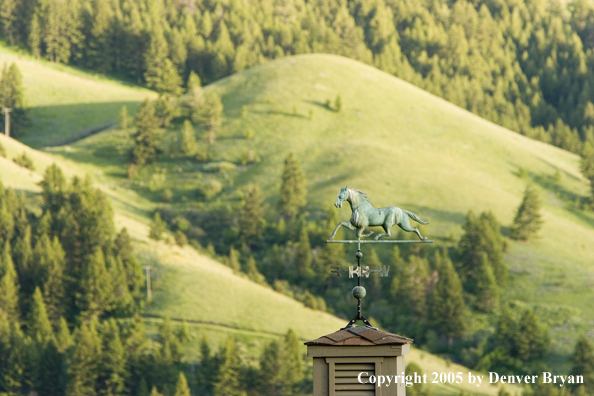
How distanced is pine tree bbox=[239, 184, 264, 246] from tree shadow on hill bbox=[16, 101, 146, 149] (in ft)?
191

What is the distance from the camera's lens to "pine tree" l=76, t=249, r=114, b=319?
102m

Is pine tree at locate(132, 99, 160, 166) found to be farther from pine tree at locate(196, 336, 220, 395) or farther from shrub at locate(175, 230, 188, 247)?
pine tree at locate(196, 336, 220, 395)

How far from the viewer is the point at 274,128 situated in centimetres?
15050

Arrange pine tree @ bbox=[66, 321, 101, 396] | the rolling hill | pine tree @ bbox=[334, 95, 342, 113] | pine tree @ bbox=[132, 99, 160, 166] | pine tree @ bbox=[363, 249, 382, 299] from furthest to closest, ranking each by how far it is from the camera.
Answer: pine tree @ bbox=[334, 95, 342, 113], pine tree @ bbox=[132, 99, 160, 166], pine tree @ bbox=[363, 249, 382, 299], the rolling hill, pine tree @ bbox=[66, 321, 101, 396]

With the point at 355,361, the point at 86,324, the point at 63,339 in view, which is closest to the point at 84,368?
the point at 63,339

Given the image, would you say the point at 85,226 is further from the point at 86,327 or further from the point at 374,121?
the point at 374,121

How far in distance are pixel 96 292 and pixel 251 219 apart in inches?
1010

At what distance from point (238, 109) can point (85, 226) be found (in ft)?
169

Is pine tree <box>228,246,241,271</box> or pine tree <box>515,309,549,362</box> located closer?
pine tree <box>515,309,549,362</box>

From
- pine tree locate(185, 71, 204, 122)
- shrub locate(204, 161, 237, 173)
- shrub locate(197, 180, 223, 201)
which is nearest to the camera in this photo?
shrub locate(197, 180, 223, 201)

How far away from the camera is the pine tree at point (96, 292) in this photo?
101812mm

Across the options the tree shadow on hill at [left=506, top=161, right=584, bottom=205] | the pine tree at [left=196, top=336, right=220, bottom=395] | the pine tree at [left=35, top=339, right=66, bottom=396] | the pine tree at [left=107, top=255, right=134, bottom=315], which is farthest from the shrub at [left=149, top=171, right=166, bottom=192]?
the pine tree at [left=196, top=336, right=220, bottom=395]

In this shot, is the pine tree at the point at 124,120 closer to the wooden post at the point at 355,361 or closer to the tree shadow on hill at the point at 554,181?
the tree shadow on hill at the point at 554,181

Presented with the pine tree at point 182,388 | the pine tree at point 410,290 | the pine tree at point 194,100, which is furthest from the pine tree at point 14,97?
the pine tree at point 182,388
